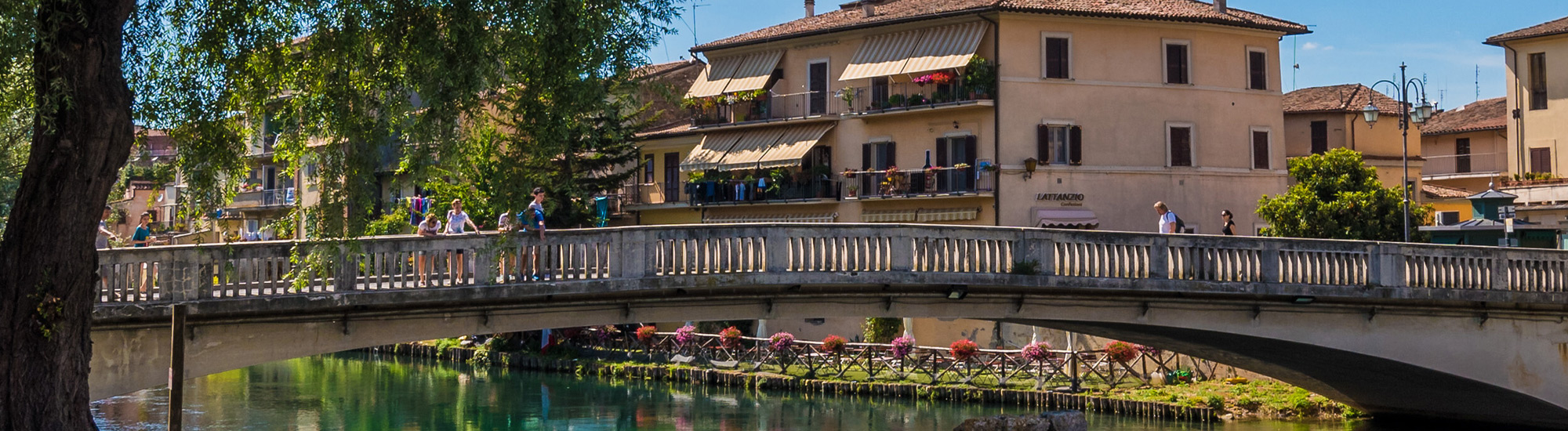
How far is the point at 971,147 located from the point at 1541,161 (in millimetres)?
20189

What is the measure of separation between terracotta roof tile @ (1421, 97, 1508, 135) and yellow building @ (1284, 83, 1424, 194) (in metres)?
5.66

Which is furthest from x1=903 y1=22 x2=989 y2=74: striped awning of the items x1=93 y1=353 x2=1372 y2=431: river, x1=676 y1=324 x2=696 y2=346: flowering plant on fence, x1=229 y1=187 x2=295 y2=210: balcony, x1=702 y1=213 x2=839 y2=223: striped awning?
x1=229 y1=187 x2=295 y2=210: balcony

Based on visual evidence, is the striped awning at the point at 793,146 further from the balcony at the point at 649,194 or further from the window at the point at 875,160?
the balcony at the point at 649,194

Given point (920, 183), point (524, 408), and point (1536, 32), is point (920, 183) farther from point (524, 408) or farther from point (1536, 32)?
point (1536, 32)

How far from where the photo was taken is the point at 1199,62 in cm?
4628

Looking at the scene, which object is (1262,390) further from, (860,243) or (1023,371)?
(860,243)

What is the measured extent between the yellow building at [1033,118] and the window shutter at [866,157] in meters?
0.07

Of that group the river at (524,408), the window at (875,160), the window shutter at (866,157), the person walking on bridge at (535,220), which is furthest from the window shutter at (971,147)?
the person walking on bridge at (535,220)

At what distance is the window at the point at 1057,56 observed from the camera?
45.2 meters

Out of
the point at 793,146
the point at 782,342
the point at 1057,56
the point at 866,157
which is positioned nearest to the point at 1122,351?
the point at 782,342

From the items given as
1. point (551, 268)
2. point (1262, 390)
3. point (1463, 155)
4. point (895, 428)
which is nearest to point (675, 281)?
point (551, 268)

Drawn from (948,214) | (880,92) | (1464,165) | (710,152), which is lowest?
(948,214)

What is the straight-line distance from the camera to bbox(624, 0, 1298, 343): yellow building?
45031 millimetres

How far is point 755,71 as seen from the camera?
5084 centimetres
